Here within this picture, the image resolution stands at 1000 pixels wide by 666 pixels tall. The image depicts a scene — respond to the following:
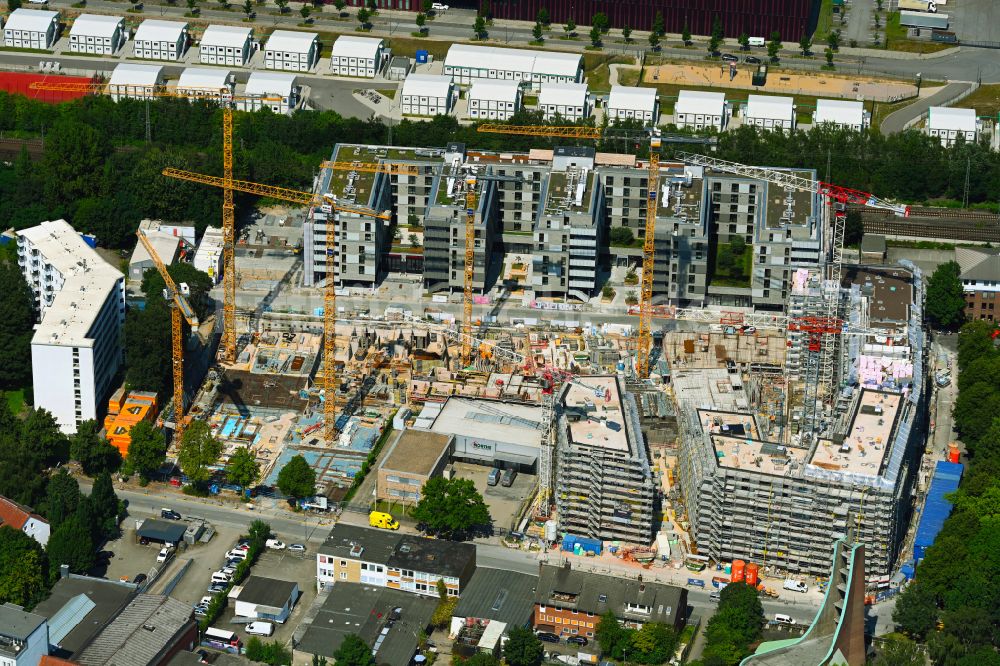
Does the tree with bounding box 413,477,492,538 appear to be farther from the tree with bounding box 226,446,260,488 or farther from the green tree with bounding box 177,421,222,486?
the green tree with bounding box 177,421,222,486

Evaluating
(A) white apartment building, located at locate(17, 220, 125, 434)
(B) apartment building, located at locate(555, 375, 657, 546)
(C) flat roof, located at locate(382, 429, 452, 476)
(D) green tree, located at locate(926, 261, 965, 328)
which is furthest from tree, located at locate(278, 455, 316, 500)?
(D) green tree, located at locate(926, 261, 965, 328)

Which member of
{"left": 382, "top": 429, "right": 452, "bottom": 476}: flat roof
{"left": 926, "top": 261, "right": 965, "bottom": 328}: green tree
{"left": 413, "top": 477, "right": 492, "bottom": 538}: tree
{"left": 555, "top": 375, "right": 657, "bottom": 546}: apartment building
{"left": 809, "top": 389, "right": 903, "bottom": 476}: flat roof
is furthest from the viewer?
{"left": 926, "top": 261, "right": 965, "bottom": 328}: green tree

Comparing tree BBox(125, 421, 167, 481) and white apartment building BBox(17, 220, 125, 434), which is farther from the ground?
white apartment building BBox(17, 220, 125, 434)

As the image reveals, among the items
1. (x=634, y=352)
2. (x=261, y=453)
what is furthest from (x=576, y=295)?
(x=261, y=453)

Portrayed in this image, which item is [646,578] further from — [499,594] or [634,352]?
[634,352]

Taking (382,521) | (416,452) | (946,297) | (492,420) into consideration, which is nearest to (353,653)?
(382,521)

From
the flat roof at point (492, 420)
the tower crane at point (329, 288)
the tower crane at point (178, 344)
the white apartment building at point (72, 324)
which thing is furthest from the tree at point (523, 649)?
the white apartment building at point (72, 324)

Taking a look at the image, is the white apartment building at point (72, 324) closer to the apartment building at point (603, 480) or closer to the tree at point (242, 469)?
the tree at point (242, 469)
